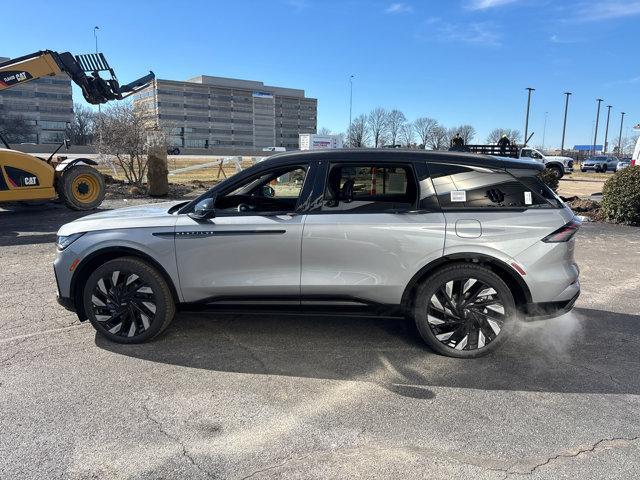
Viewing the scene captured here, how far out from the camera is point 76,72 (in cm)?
1244

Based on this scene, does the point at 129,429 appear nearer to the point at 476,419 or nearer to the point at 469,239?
the point at 476,419

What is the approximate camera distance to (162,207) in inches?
182

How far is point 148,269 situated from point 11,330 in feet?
5.68

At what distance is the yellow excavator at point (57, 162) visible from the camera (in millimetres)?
10367

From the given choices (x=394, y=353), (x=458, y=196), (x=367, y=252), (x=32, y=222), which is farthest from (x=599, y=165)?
(x=367, y=252)

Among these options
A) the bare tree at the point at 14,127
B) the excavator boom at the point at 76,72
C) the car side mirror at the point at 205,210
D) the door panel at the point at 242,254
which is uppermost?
the bare tree at the point at 14,127

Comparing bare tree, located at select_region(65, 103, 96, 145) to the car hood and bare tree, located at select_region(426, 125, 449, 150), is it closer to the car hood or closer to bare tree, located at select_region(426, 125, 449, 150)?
bare tree, located at select_region(426, 125, 449, 150)

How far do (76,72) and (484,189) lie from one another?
1219 cm

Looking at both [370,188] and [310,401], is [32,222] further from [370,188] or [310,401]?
[310,401]

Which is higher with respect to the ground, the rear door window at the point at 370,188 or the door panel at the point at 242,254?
the rear door window at the point at 370,188

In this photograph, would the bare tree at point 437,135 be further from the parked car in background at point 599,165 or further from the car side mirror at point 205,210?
the car side mirror at point 205,210

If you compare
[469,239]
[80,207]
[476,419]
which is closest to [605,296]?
[469,239]

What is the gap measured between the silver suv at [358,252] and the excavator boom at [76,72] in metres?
9.66

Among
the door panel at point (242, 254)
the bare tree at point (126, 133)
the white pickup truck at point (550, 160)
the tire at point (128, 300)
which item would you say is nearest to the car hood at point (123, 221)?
the door panel at point (242, 254)
